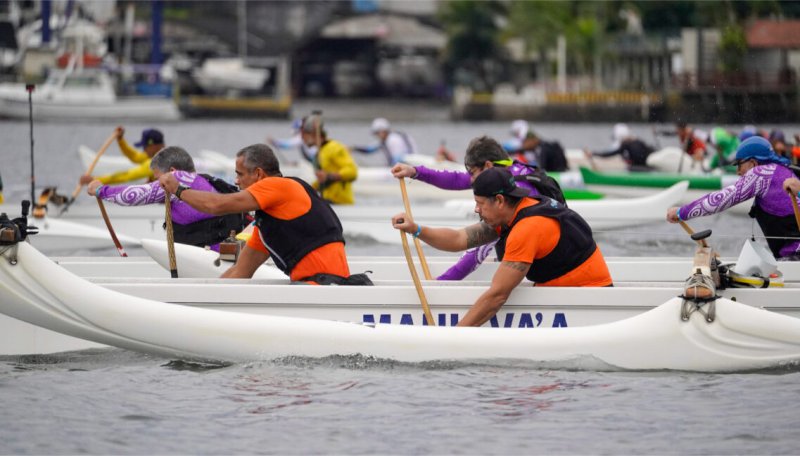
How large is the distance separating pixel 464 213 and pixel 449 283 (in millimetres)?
8286

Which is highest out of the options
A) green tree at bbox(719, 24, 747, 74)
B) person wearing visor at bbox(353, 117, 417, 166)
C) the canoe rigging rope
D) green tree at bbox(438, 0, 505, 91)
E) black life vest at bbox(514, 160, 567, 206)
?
green tree at bbox(438, 0, 505, 91)

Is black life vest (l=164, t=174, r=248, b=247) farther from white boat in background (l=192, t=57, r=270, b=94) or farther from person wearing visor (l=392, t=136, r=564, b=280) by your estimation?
white boat in background (l=192, t=57, r=270, b=94)

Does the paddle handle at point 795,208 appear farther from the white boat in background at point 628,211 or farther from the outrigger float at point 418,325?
the white boat in background at point 628,211

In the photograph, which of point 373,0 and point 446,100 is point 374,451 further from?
point 373,0

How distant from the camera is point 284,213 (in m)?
9.29

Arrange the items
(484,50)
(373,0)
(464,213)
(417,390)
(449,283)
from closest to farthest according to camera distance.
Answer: (417,390) < (449,283) < (464,213) < (484,50) < (373,0)

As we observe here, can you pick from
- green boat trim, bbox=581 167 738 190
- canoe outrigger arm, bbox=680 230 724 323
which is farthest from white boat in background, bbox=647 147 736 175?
canoe outrigger arm, bbox=680 230 724 323

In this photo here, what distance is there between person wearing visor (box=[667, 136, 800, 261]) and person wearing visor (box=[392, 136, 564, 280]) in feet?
3.30

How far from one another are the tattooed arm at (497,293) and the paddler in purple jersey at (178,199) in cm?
238

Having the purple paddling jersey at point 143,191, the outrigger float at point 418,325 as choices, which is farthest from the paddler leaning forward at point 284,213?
the purple paddling jersey at point 143,191

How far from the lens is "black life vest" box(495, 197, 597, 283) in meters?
9.01

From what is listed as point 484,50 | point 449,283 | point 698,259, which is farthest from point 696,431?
point 484,50

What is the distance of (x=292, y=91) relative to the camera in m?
87.5

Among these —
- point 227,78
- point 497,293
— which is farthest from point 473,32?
point 497,293
